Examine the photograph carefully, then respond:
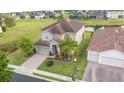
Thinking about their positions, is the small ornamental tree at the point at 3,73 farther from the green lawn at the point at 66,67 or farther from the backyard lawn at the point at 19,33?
the backyard lawn at the point at 19,33

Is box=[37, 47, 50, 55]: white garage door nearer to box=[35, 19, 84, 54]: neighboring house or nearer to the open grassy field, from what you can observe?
box=[35, 19, 84, 54]: neighboring house

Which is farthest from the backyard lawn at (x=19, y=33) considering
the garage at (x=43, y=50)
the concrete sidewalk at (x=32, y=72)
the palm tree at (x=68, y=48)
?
the palm tree at (x=68, y=48)

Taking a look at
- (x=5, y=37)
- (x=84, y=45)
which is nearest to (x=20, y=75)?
(x=5, y=37)

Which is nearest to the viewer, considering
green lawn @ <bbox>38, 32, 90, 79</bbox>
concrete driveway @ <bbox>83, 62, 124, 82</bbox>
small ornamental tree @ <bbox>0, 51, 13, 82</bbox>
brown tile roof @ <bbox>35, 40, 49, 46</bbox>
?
small ornamental tree @ <bbox>0, 51, 13, 82</bbox>

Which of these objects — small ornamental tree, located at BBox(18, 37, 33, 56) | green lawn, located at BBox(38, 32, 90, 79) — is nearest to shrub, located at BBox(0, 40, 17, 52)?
small ornamental tree, located at BBox(18, 37, 33, 56)
